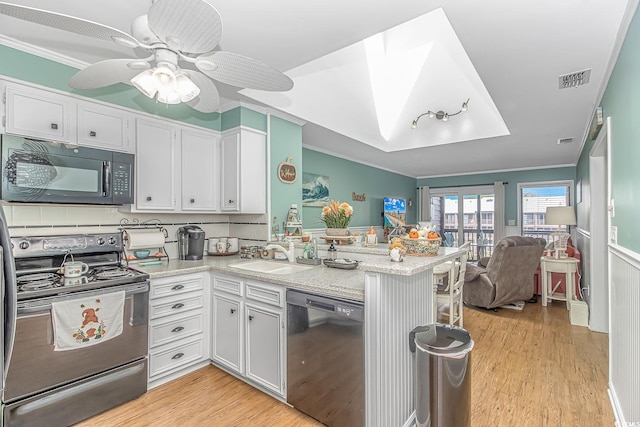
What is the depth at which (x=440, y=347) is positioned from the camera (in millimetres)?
1646

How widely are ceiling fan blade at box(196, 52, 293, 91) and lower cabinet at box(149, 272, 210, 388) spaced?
163 centimetres

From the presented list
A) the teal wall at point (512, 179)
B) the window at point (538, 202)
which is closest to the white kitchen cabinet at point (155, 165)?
the teal wall at point (512, 179)

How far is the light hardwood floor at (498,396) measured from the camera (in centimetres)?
203

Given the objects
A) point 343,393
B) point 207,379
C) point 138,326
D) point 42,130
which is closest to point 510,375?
point 343,393

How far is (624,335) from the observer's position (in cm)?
188

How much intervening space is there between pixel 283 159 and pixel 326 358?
224cm

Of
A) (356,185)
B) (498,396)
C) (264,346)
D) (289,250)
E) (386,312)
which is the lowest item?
(498,396)

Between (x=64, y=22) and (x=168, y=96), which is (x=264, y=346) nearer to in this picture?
(x=168, y=96)

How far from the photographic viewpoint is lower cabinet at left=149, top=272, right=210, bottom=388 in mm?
2382

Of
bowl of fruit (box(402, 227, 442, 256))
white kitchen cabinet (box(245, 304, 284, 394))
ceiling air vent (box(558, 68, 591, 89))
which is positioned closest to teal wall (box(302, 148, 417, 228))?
white kitchen cabinet (box(245, 304, 284, 394))

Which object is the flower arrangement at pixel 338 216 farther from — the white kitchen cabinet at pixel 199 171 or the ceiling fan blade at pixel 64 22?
the ceiling fan blade at pixel 64 22

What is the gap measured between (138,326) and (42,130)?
1550 mm

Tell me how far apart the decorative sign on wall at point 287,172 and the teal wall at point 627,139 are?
9.00ft

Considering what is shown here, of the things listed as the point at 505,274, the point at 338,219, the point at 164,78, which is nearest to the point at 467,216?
the point at 505,274
